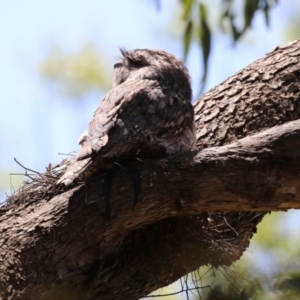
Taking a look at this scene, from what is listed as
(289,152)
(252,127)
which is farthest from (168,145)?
(252,127)

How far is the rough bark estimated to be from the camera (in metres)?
3.11

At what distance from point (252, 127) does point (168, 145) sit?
117 centimetres

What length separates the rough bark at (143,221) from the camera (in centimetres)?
311

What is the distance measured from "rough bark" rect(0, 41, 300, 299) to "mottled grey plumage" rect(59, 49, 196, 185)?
5.4 inches

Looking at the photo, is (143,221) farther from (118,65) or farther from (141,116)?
(118,65)

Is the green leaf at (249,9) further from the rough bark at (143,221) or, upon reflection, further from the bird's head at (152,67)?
the rough bark at (143,221)

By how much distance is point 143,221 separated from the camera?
10.5 ft

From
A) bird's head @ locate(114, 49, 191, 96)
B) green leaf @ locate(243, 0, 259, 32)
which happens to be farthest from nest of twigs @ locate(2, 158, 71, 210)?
green leaf @ locate(243, 0, 259, 32)

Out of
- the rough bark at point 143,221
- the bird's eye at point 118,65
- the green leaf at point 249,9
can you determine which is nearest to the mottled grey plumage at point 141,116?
the bird's eye at point 118,65

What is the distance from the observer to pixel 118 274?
11.4 feet

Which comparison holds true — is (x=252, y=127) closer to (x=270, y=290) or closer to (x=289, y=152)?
(x=289, y=152)

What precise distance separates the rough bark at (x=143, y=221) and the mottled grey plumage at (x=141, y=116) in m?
0.14

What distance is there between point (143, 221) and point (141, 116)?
59 centimetres

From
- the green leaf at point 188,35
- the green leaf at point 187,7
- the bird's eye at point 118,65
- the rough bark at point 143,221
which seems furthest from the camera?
the green leaf at point 188,35
